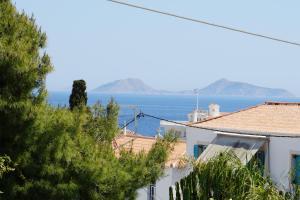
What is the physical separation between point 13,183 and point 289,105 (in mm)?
13928

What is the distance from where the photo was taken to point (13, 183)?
13.2 metres

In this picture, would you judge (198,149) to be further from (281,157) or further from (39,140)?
(39,140)

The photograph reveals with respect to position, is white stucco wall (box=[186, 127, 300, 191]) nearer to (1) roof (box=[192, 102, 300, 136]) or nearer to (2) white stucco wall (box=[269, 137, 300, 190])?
(2) white stucco wall (box=[269, 137, 300, 190])

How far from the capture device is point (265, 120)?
22.8 meters

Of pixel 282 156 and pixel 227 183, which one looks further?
pixel 282 156

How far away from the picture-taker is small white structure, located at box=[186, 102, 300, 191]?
68.2ft

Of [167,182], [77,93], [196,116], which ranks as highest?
[77,93]

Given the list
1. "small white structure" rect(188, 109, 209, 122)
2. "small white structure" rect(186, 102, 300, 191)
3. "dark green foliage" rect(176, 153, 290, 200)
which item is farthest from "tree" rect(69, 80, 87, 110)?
"small white structure" rect(188, 109, 209, 122)

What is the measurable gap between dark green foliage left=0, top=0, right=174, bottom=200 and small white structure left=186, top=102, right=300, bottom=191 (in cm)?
691

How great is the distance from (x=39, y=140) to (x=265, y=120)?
1184cm

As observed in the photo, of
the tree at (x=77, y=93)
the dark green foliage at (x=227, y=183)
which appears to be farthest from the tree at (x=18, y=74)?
the tree at (x=77, y=93)

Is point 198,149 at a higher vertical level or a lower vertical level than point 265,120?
lower

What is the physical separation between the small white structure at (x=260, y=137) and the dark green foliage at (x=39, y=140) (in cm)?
691

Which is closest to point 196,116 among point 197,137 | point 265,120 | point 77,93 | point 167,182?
point 167,182
